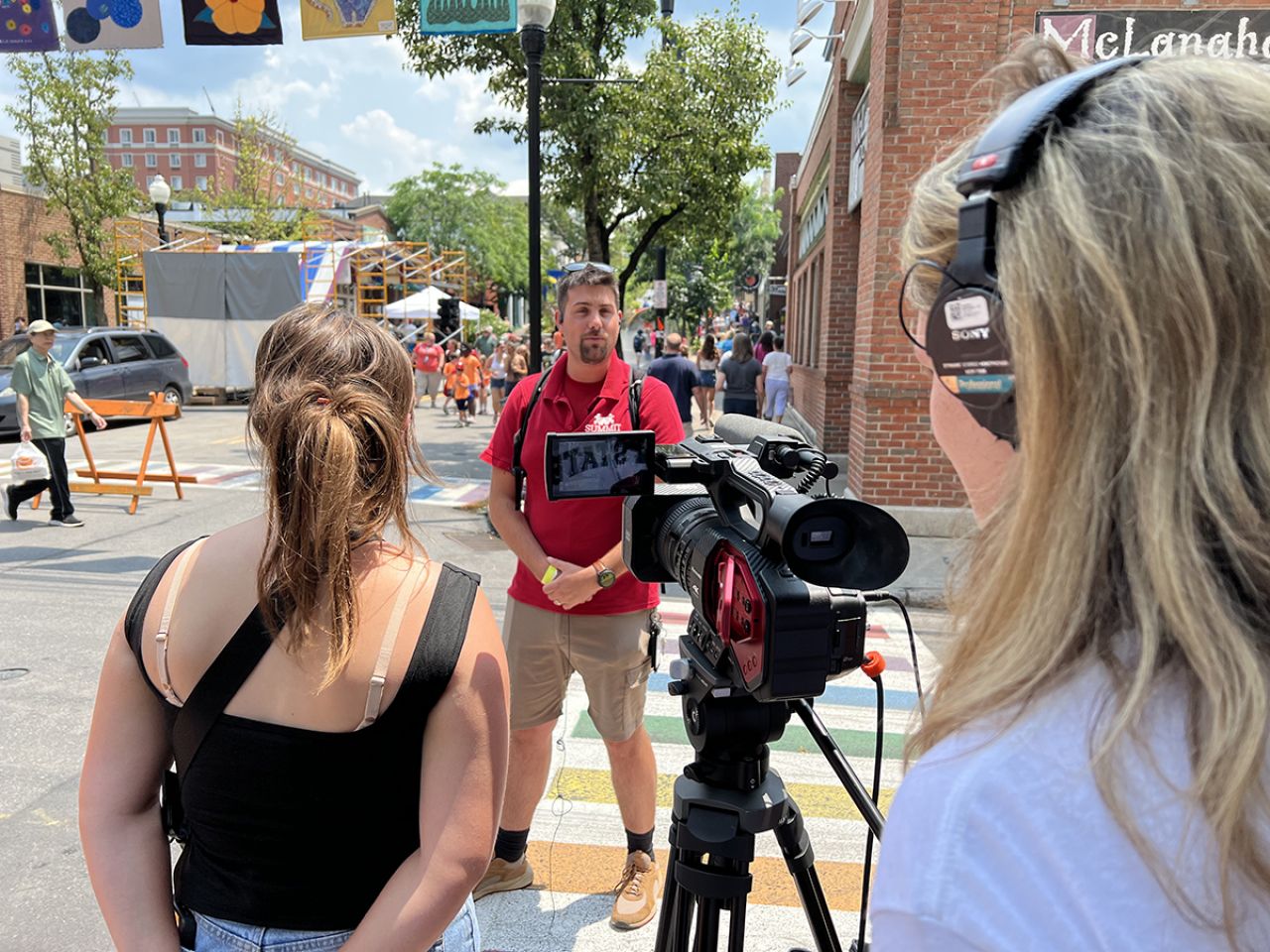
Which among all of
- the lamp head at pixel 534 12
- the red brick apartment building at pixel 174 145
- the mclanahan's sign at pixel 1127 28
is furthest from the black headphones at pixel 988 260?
the red brick apartment building at pixel 174 145

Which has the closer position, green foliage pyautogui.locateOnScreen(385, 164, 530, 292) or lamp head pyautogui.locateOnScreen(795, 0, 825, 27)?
lamp head pyautogui.locateOnScreen(795, 0, 825, 27)

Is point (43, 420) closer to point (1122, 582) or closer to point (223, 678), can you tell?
point (223, 678)

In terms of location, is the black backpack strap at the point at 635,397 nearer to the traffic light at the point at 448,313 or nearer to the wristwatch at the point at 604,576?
the wristwatch at the point at 604,576

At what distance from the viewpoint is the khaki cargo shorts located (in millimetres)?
2895

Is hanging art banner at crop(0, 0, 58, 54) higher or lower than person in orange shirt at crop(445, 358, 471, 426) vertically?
higher

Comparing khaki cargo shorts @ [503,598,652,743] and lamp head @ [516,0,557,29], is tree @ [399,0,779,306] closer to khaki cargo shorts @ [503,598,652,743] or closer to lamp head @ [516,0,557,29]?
lamp head @ [516,0,557,29]

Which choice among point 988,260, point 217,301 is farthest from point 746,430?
point 217,301

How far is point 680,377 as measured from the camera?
1122 cm

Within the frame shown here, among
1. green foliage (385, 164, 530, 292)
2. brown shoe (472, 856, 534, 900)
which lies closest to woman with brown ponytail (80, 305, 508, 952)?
brown shoe (472, 856, 534, 900)

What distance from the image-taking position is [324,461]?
139 cm

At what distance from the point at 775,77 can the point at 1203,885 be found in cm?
1410

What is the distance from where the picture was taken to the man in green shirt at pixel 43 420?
8602 millimetres

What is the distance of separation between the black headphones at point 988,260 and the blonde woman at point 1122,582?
0.01m

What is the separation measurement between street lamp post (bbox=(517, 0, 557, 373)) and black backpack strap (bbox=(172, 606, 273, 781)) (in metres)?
6.84
